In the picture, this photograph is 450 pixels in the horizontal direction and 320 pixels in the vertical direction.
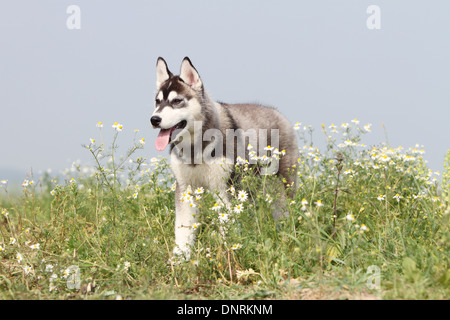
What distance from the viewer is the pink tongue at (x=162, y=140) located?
668cm

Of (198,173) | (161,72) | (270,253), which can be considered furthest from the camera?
(161,72)

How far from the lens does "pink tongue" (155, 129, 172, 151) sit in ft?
21.9

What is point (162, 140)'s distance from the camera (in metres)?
6.71

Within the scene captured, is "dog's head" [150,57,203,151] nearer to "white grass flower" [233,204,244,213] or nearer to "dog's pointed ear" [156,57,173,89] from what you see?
"dog's pointed ear" [156,57,173,89]

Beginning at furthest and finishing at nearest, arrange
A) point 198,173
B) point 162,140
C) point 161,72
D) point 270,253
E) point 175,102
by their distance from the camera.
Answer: point 161,72, point 198,173, point 175,102, point 162,140, point 270,253

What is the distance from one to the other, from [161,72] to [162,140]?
47.4 inches

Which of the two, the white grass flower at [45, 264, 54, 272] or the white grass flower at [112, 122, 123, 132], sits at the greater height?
the white grass flower at [112, 122, 123, 132]

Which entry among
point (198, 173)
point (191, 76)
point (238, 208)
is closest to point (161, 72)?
point (191, 76)

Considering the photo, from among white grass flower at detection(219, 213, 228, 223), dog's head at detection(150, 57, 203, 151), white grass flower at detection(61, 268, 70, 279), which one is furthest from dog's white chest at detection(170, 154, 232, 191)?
white grass flower at detection(61, 268, 70, 279)

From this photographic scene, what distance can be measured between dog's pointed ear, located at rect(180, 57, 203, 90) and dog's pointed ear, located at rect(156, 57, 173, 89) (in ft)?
0.89

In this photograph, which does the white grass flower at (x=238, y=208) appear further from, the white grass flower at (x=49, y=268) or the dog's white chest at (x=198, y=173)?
the white grass flower at (x=49, y=268)

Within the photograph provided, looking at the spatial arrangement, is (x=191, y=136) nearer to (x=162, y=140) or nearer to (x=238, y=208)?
(x=162, y=140)

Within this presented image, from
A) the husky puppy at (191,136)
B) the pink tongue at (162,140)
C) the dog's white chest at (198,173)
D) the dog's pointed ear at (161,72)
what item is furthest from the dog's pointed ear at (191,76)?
the dog's white chest at (198,173)
